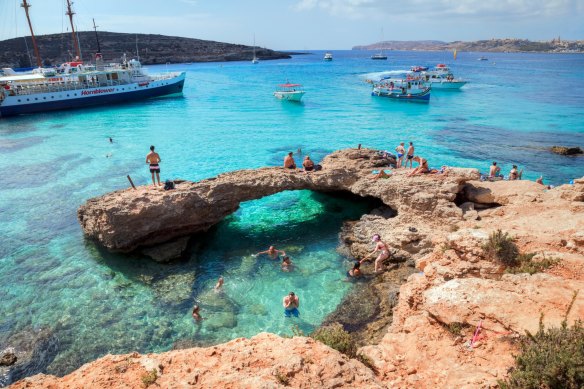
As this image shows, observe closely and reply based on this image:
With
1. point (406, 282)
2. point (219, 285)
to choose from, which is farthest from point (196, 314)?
point (406, 282)

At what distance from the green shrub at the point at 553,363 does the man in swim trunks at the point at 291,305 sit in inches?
272

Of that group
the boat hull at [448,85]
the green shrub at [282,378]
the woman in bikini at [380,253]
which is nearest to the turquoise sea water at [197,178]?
the woman in bikini at [380,253]

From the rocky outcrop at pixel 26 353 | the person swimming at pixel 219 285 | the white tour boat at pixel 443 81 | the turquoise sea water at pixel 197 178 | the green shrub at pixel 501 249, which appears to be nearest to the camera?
the green shrub at pixel 501 249

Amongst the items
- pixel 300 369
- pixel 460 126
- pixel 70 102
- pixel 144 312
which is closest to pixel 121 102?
pixel 70 102

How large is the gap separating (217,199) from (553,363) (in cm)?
1259

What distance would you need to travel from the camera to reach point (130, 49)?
5349 inches

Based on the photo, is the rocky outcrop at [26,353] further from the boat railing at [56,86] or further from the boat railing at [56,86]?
the boat railing at [56,86]

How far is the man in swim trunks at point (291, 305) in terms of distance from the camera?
12055 millimetres

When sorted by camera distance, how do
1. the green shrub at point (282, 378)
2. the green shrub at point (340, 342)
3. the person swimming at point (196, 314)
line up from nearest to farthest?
the green shrub at point (282, 378) → the green shrub at point (340, 342) → the person swimming at point (196, 314)

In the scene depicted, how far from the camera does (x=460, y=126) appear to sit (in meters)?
39.6

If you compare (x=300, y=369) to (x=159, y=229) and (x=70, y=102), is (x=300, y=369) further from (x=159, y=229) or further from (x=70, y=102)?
(x=70, y=102)

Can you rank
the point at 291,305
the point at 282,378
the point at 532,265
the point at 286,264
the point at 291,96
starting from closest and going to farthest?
the point at 282,378 < the point at 532,265 < the point at 291,305 < the point at 286,264 < the point at 291,96

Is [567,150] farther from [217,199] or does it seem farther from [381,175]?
[217,199]

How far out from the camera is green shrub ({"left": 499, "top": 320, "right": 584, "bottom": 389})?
215 inches
